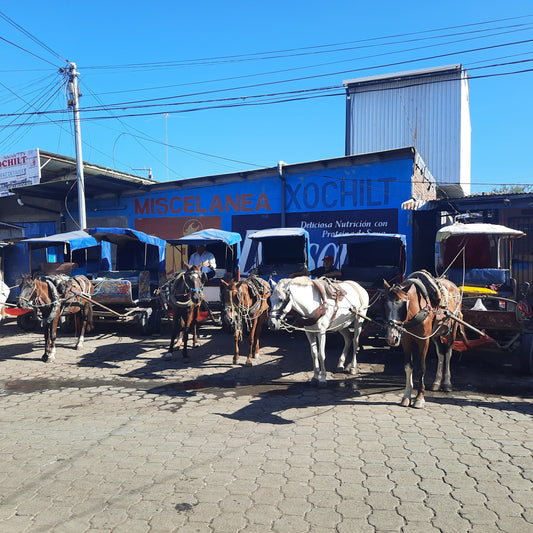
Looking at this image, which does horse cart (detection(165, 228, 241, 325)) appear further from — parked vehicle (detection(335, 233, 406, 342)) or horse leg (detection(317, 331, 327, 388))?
horse leg (detection(317, 331, 327, 388))

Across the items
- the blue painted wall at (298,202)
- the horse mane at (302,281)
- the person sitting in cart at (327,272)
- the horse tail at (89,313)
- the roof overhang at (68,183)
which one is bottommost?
the horse tail at (89,313)

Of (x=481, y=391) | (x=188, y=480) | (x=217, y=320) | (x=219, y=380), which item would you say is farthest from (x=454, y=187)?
(x=188, y=480)

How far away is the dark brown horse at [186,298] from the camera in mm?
8719

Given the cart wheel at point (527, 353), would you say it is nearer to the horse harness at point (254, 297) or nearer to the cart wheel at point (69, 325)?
the horse harness at point (254, 297)

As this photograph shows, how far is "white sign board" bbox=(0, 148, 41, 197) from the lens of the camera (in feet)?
55.2

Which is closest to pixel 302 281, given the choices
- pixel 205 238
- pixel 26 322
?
pixel 205 238

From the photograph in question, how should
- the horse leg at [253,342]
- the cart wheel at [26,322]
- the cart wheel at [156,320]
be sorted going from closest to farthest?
the horse leg at [253,342] < the cart wheel at [156,320] < the cart wheel at [26,322]

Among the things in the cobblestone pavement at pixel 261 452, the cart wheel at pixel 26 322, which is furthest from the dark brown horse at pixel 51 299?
the cart wheel at pixel 26 322

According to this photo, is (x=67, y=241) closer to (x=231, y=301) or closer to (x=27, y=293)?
(x=27, y=293)

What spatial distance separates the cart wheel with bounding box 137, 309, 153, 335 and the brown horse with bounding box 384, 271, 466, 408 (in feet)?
23.6

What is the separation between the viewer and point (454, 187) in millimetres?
19328

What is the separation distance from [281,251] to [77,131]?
888 centimetres

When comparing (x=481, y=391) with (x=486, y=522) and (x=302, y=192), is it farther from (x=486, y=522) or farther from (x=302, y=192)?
(x=302, y=192)

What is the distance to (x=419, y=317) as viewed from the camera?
5.72 m
